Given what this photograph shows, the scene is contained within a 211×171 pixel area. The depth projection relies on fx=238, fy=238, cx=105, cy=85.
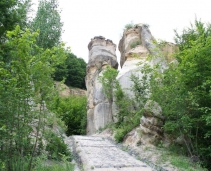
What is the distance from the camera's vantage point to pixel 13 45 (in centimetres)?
414

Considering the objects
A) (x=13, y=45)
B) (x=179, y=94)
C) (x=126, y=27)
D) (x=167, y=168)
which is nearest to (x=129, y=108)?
(x=179, y=94)

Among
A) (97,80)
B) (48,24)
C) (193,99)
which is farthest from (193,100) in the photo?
(48,24)

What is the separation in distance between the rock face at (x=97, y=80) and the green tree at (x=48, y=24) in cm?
344

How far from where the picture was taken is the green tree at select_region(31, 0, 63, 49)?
53.1ft

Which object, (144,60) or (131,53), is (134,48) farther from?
(144,60)

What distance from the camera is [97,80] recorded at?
57.1 ft

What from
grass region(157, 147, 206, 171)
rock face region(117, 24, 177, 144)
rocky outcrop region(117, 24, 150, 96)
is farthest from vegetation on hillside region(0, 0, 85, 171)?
rocky outcrop region(117, 24, 150, 96)

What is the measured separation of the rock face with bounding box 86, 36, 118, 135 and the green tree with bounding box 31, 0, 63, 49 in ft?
11.3

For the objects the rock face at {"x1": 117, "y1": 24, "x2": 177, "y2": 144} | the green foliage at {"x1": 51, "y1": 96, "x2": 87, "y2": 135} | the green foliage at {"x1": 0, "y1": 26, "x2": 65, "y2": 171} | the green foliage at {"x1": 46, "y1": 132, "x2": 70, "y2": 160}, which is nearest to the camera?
the green foliage at {"x1": 0, "y1": 26, "x2": 65, "y2": 171}

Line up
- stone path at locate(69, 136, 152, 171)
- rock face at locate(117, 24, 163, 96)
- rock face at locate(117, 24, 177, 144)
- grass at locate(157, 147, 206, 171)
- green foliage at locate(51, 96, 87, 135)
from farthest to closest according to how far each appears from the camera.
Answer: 1. green foliage at locate(51, 96, 87, 135)
2. rock face at locate(117, 24, 163, 96)
3. rock face at locate(117, 24, 177, 144)
4. grass at locate(157, 147, 206, 171)
5. stone path at locate(69, 136, 152, 171)

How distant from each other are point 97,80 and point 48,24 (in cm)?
527

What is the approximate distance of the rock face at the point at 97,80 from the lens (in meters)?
15.4

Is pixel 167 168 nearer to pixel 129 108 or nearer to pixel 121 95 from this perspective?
pixel 129 108

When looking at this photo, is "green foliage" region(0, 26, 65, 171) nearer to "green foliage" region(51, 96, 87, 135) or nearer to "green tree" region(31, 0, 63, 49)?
"green tree" region(31, 0, 63, 49)
